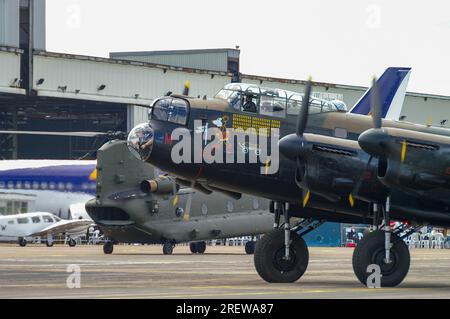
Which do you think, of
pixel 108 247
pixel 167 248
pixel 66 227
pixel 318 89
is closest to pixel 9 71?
pixel 66 227

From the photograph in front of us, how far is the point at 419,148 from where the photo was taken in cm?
2984

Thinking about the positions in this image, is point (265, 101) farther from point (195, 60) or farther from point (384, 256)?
point (195, 60)

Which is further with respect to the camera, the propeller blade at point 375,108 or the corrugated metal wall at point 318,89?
the corrugated metal wall at point 318,89

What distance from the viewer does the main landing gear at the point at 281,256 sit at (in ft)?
110

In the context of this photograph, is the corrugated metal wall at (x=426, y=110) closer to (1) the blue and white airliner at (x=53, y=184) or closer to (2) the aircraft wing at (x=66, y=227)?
(1) the blue and white airliner at (x=53, y=184)

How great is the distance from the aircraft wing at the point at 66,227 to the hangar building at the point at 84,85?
9.84 m

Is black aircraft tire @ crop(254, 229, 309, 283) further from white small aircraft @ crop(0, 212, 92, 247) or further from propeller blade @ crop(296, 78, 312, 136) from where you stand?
white small aircraft @ crop(0, 212, 92, 247)

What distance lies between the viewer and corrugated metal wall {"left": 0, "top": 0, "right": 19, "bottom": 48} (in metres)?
82.9

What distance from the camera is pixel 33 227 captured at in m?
80.6

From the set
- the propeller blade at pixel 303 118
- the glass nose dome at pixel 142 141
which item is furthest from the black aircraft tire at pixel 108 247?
the propeller blade at pixel 303 118

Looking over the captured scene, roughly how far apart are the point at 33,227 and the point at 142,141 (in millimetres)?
48711
